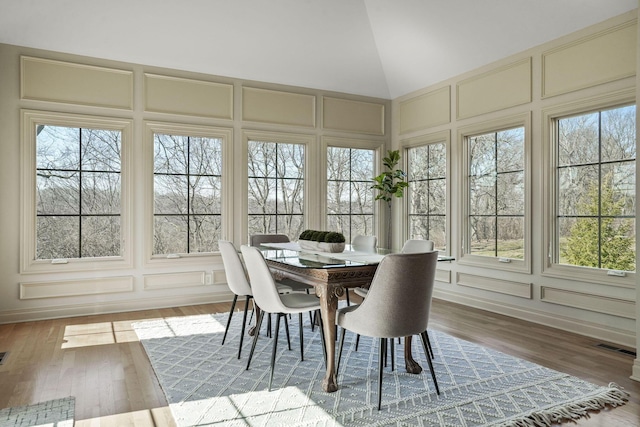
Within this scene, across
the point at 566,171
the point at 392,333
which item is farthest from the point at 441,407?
the point at 566,171

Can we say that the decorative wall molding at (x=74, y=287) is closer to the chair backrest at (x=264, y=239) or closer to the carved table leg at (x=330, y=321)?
the chair backrest at (x=264, y=239)

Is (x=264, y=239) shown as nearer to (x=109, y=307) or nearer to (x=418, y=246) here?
(x=418, y=246)

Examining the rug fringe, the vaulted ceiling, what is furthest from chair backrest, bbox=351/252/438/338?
the vaulted ceiling

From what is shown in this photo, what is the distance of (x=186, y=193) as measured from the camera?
5.60 metres

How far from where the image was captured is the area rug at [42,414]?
95.7 inches

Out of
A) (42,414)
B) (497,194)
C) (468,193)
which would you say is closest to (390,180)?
(468,193)

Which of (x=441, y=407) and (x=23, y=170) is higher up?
(x=23, y=170)

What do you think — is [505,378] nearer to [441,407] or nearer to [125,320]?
[441,407]

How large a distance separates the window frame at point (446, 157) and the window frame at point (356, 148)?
0.37 meters

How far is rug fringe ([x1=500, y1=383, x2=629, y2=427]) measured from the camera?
248 centimetres

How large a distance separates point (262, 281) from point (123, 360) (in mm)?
1373

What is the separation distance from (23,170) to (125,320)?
1877 mm

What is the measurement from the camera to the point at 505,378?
10.2 feet

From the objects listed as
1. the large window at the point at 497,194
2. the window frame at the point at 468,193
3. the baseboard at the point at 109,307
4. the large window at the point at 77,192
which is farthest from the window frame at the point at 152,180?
the large window at the point at 497,194
